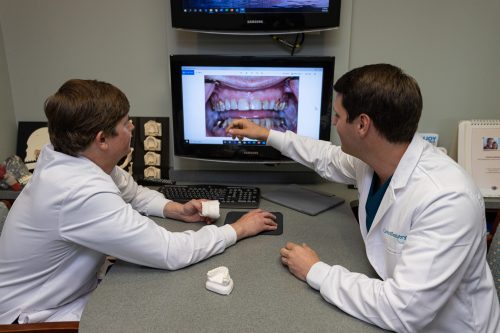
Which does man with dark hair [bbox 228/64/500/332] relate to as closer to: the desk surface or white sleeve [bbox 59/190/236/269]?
the desk surface

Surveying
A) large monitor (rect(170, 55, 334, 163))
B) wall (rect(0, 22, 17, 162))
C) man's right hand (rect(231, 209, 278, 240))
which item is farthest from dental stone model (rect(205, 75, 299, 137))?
wall (rect(0, 22, 17, 162))

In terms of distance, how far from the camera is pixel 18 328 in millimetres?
1062

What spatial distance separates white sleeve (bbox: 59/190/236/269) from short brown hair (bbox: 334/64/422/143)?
0.64 m

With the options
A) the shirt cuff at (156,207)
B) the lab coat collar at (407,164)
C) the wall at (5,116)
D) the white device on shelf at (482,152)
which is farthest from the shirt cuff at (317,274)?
the wall at (5,116)

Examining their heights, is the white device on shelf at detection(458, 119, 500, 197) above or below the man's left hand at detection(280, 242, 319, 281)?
above

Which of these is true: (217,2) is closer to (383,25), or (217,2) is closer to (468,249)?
(383,25)

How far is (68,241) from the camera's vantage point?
1.18m

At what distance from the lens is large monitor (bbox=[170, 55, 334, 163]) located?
5.88 feet

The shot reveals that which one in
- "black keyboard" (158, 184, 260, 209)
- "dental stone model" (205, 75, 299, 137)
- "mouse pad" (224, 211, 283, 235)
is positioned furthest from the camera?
"dental stone model" (205, 75, 299, 137)

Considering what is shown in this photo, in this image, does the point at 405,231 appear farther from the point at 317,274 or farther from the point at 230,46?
the point at 230,46

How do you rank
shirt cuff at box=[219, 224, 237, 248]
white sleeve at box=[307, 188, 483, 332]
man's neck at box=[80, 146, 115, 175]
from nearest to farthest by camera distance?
white sleeve at box=[307, 188, 483, 332] → man's neck at box=[80, 146, 115, 175] → shirt cuff at box=[219, 224, 237, 248]

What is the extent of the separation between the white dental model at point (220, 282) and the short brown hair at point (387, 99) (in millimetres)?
582

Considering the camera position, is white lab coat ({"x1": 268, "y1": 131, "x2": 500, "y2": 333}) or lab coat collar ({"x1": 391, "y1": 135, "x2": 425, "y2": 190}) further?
lab coat collar ({"x1": 391, "y1": 135, "x2": 425, "y2": 190})

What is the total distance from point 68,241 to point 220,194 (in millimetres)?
703
